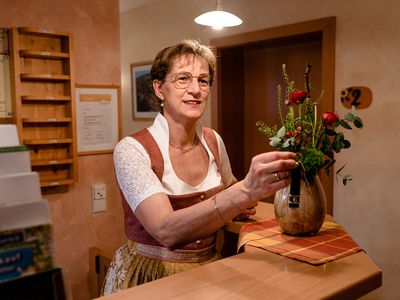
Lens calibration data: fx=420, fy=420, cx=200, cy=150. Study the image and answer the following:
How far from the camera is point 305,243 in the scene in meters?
1.21

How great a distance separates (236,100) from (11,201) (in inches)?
129

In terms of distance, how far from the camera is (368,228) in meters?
2.64

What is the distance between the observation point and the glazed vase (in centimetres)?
124

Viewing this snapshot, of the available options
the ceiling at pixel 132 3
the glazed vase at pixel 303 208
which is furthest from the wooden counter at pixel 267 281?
the ceiling at pixel 132 3

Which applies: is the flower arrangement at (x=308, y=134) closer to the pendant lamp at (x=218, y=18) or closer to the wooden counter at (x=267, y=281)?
the wooden counter at (x=267, y=281)

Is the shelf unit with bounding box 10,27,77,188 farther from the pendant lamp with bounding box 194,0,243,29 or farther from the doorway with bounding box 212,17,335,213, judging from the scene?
the doorway with bounding box 212,17,335,213

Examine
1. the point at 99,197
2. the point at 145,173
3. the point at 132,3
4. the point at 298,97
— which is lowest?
the point at 99,197

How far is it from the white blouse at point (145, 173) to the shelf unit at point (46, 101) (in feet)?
2.45

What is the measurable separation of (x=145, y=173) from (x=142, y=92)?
3290 millimetres

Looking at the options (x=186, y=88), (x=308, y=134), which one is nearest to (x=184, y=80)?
(x=186, y=88)

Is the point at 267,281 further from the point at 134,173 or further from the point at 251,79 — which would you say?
the point at 251,79

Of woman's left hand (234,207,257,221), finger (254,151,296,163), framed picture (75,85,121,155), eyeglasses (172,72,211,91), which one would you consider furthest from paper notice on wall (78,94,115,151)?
finger (254,151,296,163)

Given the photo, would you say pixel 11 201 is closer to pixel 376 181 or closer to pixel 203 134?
pixel 203 134

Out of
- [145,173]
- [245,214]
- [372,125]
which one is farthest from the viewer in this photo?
[372,125]
